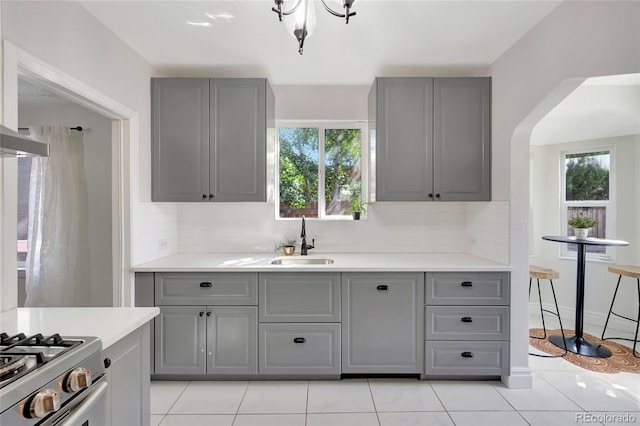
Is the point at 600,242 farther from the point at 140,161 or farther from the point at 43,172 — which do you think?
the point at 43,172

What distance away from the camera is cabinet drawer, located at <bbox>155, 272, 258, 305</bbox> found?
2318 millimetres

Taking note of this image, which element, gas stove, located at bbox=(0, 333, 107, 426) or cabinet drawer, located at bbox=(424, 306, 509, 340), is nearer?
gas stove, located at bbox=(0, 333, 107, 426)

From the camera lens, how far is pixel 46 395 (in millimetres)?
A: 847

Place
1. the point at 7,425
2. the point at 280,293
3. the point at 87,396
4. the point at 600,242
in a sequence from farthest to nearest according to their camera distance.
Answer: the point at 600,242 → the point at 280,293 → the point at 87,396 → the point at 7,425

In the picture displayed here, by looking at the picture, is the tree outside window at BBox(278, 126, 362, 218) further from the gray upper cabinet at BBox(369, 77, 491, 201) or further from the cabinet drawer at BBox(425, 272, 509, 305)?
the cabinet drawer at BBox(425, 272, 509, 305)

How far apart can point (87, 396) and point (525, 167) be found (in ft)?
9.21

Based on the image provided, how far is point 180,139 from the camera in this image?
101 inches

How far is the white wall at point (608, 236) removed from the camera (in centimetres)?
330

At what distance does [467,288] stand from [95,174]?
10.5 feet

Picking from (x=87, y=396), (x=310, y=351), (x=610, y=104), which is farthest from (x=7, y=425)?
(x=610, y=104)

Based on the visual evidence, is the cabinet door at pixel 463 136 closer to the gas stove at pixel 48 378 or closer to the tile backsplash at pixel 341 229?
the tile backsplash at pixel 341 229

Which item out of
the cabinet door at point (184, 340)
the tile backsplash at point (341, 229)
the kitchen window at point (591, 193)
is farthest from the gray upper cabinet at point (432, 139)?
the kitchen window at point (591, 193)

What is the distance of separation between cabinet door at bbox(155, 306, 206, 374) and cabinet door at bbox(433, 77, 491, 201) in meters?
2.21

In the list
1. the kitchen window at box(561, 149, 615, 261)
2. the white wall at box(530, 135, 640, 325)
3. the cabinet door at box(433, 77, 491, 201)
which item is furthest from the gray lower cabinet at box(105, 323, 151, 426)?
the kitchen window at box(561, 149, 615, 261)
